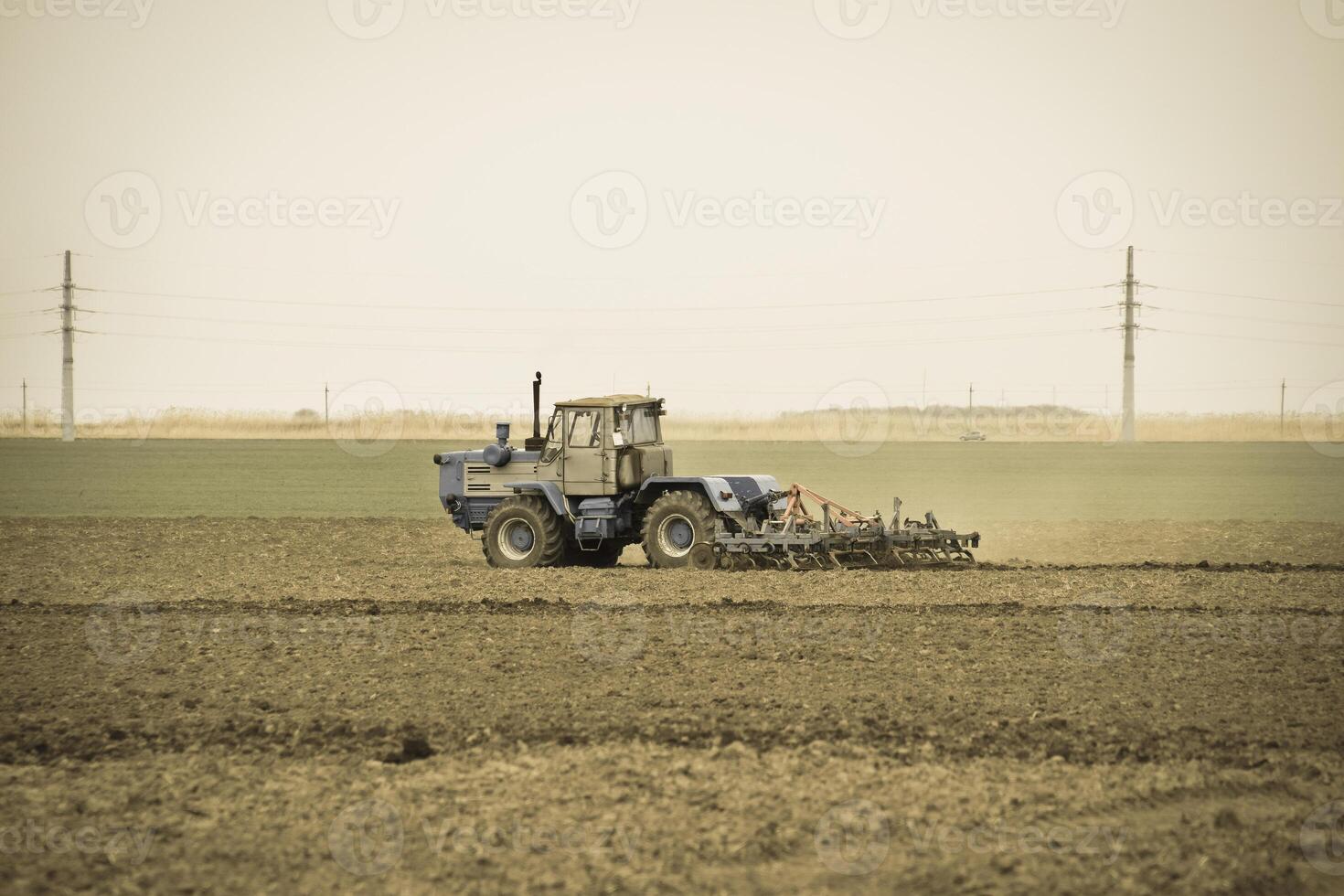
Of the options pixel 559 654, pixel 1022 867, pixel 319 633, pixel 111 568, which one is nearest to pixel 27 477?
pixel 111 568

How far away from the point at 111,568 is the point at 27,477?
26.3 m

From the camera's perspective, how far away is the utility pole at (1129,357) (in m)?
65.6

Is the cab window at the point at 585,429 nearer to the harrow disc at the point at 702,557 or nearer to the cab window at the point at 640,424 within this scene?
the cab window at the point at 640,424

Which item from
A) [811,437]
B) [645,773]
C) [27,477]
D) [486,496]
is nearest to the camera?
[645,773]

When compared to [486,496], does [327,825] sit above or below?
below

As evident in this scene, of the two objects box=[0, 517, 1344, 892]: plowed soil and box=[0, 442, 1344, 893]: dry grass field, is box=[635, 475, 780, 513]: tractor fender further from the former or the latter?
box=[0, 517, 1344, 892]: plowed soil

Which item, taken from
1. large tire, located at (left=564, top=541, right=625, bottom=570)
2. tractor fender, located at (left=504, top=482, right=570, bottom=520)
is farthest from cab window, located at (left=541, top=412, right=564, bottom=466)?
large tire, located at (left=564, top=541, right=625, bottom=570)

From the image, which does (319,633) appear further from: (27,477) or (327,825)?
(27,477)

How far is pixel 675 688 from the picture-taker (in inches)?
483

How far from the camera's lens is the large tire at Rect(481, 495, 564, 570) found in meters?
20.7

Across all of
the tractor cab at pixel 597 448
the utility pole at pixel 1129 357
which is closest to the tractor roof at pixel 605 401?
the tractor cab at pixel 597 448

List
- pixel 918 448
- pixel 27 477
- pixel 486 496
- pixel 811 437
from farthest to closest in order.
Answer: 1. pixel 811 437
2. pixel 918 448
3. pixel 27 477
4. pixel 486 496

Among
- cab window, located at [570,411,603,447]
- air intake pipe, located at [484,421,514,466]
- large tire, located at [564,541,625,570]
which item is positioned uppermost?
cab window, located at [570,411,603,447]

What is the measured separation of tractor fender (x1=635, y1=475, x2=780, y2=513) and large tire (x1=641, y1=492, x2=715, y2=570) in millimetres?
168
